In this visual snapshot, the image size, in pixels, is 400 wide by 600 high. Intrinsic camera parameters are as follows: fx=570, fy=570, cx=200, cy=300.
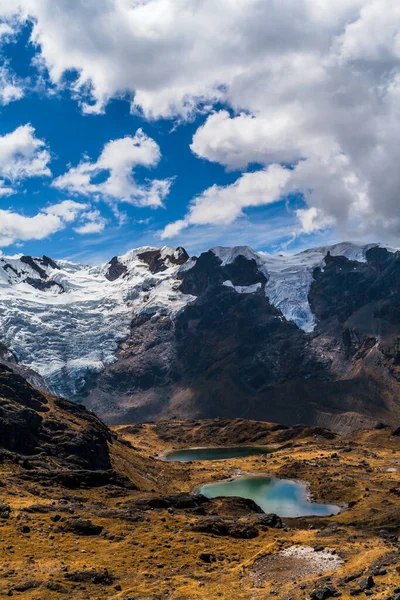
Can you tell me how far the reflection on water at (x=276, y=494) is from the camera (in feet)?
476

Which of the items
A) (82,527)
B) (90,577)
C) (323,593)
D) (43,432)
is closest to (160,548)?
(82,527)

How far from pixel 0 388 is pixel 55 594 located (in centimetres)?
13167

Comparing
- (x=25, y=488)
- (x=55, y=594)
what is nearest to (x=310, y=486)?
(x=25, y=488)

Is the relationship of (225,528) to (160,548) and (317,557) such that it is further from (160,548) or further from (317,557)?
(317,557)

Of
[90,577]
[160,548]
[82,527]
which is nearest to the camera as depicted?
[90,577]

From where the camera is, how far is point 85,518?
70.9m

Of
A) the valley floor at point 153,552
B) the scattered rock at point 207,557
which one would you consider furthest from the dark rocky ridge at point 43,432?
the scattered rock at point 207,557

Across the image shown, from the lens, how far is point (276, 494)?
172750 millimetres

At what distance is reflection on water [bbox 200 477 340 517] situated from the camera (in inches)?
5709

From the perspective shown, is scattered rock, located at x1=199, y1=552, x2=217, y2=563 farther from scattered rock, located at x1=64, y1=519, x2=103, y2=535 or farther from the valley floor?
scattered rock, located at x1=64, y1=519, x2=103, y2=535

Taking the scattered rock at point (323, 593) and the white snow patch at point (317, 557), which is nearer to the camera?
the scattered rock at point (323, 593)

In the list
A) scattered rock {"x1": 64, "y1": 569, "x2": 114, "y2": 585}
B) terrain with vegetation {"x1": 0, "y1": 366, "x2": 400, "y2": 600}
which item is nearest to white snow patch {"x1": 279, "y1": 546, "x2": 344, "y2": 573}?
terrain with vegetation {"x1": 0, "y1": 366, "x2": 400, "y2": 600}

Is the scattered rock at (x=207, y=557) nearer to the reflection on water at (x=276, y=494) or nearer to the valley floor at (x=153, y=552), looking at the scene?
the valley floor at (x=153, y=552)

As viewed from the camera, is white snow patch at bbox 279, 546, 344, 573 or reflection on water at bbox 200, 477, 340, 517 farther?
reflection on water at bbox 200, 477, 340, 517
